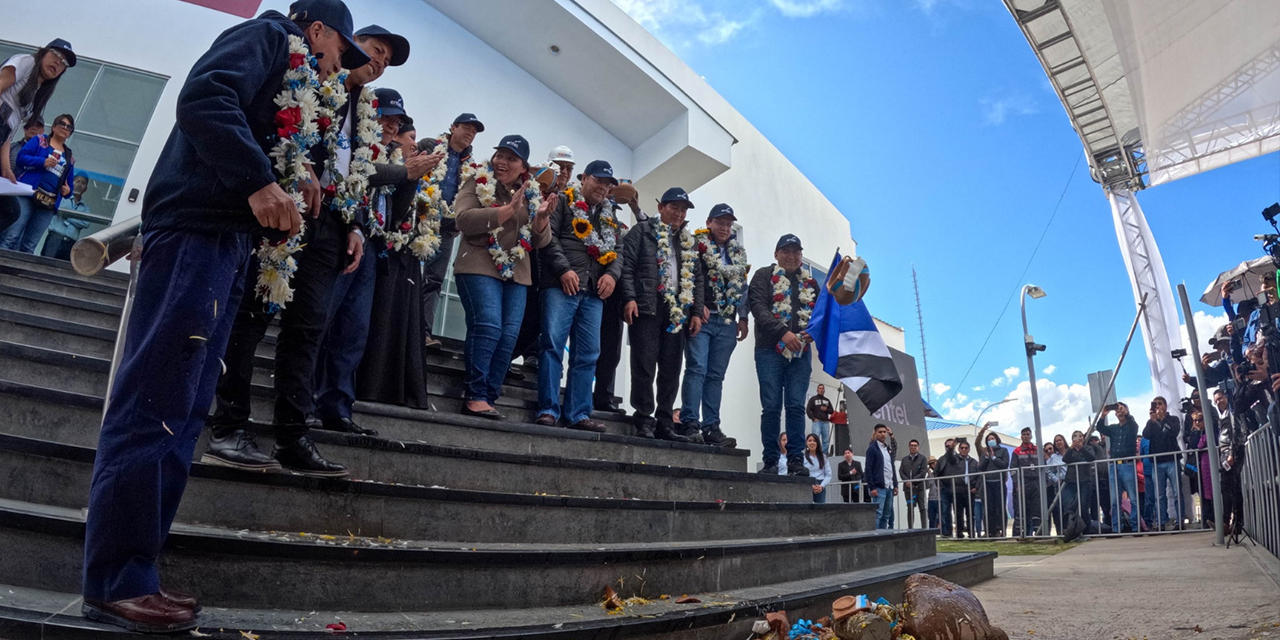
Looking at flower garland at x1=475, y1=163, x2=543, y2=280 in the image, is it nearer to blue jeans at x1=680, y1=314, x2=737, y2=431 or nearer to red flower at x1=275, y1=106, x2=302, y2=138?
blue jeans at x1=680, y1=314, x2=737, y2=431

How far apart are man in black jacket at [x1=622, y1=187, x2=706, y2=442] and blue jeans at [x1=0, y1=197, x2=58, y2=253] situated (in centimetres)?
532

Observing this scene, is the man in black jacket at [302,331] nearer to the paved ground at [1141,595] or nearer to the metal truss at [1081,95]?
the paved ground at [1141,595]

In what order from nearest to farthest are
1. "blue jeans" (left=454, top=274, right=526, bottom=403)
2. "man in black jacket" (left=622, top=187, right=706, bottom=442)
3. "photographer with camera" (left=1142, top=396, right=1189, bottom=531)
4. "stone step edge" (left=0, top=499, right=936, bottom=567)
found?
1. "stone step edge" (left=0, top=499, right=936, bottom=567)
2. "blue jeans" (left=454, top=274, right=526, bottom=403)
3. "man in black jacket" (left=622, top=187, right=706, bottom=442)
4. "photographer with camera" (left=1142, top=396, right=1189, bottom=531)

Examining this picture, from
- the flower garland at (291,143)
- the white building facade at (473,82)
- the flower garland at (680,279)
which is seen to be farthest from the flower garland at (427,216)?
the white building facade at (473,82)

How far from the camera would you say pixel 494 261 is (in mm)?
5086

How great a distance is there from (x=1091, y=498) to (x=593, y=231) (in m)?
8.08

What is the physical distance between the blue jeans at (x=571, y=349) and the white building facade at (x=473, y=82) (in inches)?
218

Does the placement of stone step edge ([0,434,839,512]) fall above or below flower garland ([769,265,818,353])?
below

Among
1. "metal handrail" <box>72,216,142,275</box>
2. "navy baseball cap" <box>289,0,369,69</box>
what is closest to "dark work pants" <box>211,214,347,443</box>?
"metal handrail" <box>72,216,142,275</box>

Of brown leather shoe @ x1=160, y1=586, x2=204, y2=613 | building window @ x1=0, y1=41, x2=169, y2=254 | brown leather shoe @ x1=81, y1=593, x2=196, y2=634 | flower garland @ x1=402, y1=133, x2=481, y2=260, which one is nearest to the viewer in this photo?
brown leather shoe @ x1=81, y1=593, x2=196, y2=634

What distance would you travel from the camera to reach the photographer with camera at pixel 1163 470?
922 centimetres

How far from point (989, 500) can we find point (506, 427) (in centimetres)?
941

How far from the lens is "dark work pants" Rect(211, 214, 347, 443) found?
10.1ft

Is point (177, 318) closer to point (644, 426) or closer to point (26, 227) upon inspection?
point (644, 426)
